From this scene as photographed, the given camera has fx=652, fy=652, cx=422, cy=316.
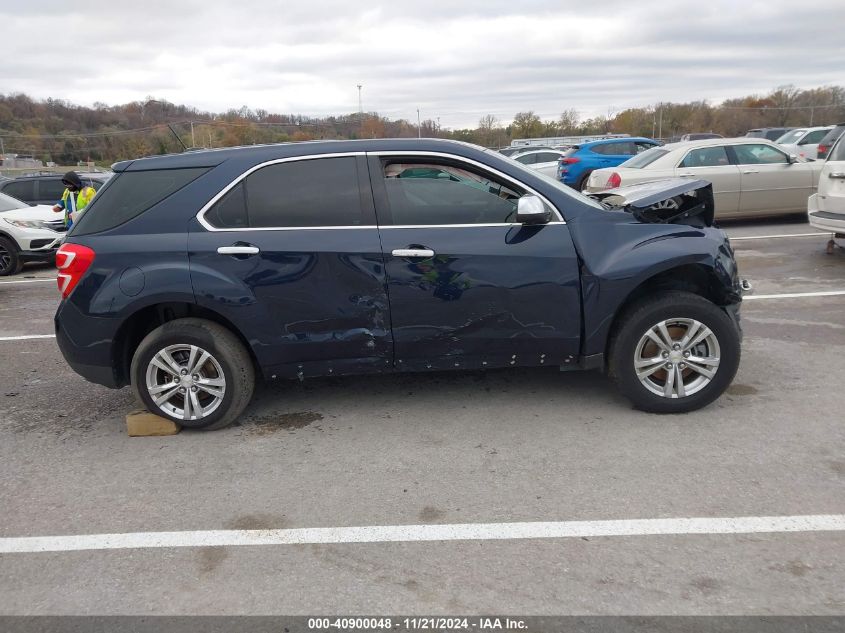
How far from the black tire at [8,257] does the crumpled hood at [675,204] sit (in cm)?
1106

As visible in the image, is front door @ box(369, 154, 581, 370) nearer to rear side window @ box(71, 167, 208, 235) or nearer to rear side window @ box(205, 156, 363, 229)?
rear side window @ box(205, 156, 363, 229)

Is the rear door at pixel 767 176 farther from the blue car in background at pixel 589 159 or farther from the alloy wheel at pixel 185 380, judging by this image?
the alloy wheel at pixel 185 380

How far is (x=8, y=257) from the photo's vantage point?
460 inches

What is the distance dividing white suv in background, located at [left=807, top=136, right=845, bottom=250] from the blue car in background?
26.3ft

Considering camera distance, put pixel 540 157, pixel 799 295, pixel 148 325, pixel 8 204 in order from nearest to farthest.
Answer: pixel 148 325, pixel 799 295, pixel 8 204, pixel 540 157

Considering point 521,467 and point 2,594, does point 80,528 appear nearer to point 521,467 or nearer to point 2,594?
point 2,594

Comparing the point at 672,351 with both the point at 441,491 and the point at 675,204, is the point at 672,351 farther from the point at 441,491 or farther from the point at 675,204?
the point at 441,491

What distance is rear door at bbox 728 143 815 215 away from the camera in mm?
11883

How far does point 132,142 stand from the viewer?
4153 cm

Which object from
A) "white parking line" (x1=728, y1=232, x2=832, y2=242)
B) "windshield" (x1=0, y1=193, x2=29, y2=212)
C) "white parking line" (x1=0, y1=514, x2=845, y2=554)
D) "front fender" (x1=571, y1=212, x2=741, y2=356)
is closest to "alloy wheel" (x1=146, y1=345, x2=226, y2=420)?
"white parking line" (x1=0, y1=514, x2=845, y2=554)

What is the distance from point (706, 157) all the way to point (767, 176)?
1.20 m

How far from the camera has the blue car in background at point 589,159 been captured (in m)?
17.3

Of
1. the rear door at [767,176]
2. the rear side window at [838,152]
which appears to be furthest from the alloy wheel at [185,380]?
the rear door at [767,176]
